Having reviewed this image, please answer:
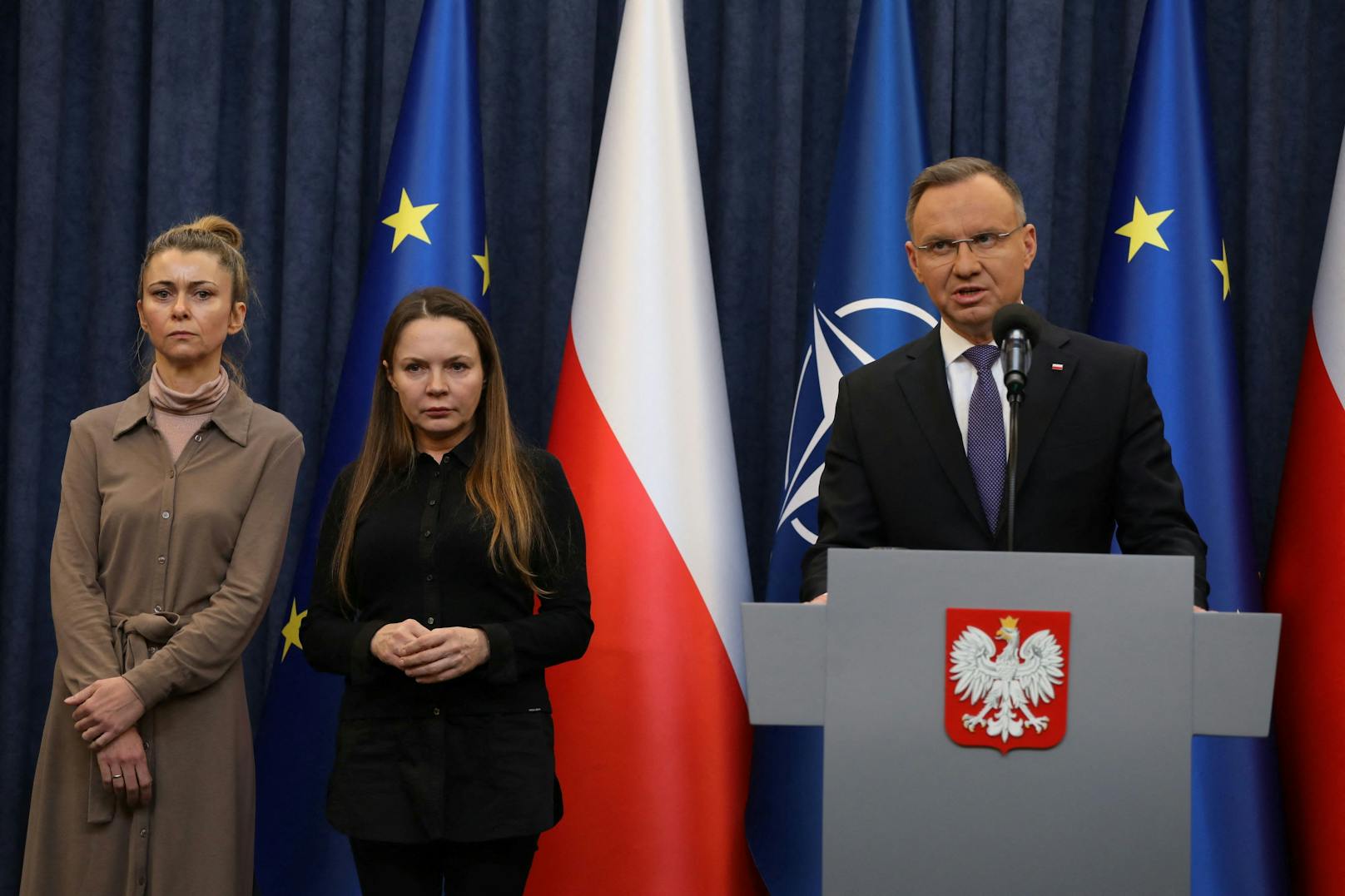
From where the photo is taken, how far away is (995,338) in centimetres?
175

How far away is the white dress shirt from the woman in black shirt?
0.69 meters

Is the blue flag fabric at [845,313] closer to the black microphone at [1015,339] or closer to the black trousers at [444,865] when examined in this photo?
the black trousers at [444,865]

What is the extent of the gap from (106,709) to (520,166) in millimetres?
2056

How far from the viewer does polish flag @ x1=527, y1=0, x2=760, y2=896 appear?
9.59ft

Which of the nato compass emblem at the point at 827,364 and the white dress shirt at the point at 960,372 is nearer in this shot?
the white dress shirt at the point at 960,372

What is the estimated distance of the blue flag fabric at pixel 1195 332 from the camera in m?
2.94

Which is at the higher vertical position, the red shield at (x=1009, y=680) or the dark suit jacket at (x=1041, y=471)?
the dark suit jacket at (x=1041, y=471)

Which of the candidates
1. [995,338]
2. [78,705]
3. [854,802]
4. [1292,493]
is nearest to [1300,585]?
[1292,493]

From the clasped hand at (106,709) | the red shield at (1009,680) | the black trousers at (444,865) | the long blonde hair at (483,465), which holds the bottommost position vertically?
the black trousers at (444,865)

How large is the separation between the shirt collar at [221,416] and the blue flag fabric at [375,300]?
496 mm

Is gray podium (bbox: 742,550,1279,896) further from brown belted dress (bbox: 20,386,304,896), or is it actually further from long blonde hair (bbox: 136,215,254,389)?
long blonde hair (bbox: 136,215,254,389)

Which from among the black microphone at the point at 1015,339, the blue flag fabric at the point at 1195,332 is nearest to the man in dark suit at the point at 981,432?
the black microphone at the point at 1015,339

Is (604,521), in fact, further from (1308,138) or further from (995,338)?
(1308,138)

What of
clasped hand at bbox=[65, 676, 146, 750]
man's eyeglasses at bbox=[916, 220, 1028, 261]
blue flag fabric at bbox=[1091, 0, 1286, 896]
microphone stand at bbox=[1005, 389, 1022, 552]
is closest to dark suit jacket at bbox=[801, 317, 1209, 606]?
man's eyeglasses at bbox=[916, 220, 1028, 261]
